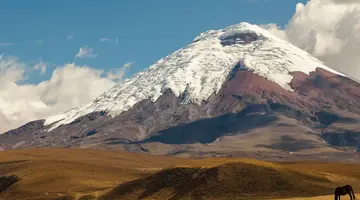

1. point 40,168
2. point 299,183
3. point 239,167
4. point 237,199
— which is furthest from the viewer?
point 40,168

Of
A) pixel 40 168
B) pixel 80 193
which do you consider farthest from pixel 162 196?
pixel 40 168

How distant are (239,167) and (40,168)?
79879mm

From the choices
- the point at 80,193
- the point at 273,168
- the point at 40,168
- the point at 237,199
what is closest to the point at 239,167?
the point at 273,168

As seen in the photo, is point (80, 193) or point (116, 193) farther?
point (80, 193)

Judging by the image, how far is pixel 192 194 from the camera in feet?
392

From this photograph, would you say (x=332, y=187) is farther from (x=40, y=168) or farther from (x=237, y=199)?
(x=40, y=168)

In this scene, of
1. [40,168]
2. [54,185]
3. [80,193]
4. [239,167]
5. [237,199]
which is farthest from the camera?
[40,168]

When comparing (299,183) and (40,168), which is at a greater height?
(40,168)

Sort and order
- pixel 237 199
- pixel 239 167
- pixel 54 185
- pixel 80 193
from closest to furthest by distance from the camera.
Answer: pixel 237 199 → pixel 239 167 → pixel 80 193 → pixel 54 185

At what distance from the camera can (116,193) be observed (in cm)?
13150

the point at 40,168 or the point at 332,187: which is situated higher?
the point at 40,168

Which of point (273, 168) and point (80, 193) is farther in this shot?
point (80, 193)

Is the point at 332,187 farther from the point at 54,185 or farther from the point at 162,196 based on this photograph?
the point at 54,185

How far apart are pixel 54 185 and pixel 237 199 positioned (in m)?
65.0
